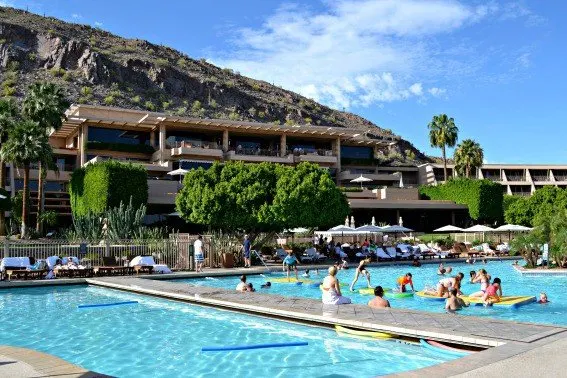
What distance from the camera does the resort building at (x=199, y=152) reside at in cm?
5056

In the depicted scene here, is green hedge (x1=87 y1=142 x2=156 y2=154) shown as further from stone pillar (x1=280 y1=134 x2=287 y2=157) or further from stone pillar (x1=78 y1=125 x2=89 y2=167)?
stone pillar (x1=280 y1=134 x2=287 y2=157)

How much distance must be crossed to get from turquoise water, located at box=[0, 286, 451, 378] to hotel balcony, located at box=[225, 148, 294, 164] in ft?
129

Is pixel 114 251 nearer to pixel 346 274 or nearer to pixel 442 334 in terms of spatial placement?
pixel 346 274

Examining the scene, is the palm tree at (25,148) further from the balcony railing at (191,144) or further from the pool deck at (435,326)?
the pool deck at (435,326)

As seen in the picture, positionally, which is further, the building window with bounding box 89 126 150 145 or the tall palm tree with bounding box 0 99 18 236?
the building window with bounding box 89 126 150 145

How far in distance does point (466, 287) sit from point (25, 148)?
98.5 feet

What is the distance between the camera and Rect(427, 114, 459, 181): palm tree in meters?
66.9

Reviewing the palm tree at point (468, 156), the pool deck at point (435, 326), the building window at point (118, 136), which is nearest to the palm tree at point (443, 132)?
the palm tree at point (468, 156)

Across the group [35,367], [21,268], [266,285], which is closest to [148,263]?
[21,268]

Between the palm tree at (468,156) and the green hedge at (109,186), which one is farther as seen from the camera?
the palm tree at (468,156)

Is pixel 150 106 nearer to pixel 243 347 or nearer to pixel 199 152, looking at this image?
pixel 199 152

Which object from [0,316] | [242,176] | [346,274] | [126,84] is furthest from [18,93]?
[0,316]

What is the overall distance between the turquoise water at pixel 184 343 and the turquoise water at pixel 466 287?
5.64 meters

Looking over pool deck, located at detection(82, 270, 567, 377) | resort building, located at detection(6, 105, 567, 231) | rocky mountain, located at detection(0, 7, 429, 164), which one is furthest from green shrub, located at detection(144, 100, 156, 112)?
pool deck, located at detection(82, 270, 567, 377)
